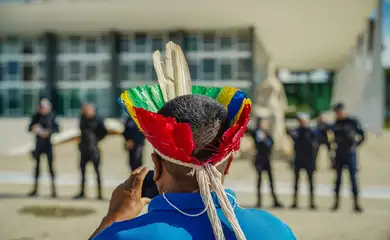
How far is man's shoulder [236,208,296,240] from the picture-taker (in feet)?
3.95

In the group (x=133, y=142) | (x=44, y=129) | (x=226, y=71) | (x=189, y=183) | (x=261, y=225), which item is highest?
(x=189, y=183)

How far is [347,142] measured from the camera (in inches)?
298

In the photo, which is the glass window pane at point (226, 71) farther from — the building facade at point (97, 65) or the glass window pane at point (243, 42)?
the glass window pane at point (243, 42)

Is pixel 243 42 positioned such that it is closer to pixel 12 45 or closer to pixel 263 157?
pixel 12 45

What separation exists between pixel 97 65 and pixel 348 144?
2436 centimetres

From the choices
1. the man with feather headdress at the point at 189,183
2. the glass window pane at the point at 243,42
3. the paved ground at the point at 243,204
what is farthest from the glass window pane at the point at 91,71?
the man with feather headdress at the point at 189,183

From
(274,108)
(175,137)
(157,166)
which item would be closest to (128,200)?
(157,166)

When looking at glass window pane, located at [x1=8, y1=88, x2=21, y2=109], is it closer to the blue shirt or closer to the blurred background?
the blurred background

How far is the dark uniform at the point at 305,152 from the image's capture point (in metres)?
8.10

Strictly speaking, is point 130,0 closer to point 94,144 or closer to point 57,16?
point 57,16

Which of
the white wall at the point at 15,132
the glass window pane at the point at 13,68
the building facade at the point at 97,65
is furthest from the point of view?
the glass window pane at the point at 13,68

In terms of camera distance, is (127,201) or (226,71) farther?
(226,71)

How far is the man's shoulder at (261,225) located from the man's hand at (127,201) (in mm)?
276

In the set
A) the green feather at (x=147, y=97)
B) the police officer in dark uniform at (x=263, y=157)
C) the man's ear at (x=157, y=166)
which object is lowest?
the police officer in dark uniform at (x=263, y=157)
